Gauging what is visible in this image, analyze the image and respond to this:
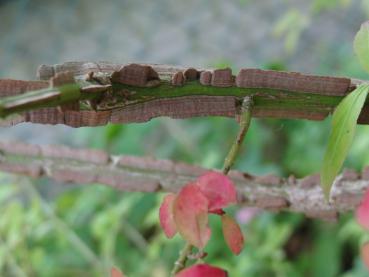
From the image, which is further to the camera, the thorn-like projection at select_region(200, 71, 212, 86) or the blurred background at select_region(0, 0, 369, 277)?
the blurred background at select_region(0, 0, 369, 277)

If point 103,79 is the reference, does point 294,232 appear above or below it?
below

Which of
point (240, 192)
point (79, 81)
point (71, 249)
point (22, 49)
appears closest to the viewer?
point (79, 81)

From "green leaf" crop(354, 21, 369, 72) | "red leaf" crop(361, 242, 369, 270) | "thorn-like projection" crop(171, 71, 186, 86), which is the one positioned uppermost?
"green leaf" crop(354, 21, 369, 72)

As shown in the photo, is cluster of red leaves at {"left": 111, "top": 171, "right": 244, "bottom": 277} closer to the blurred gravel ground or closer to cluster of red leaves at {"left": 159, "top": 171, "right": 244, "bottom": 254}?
cluster of red leaves at {"left": 159, "top": 171, "right": 244, "bottom": 254}

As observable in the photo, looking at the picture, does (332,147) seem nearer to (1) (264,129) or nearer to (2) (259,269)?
(2) (259,269)

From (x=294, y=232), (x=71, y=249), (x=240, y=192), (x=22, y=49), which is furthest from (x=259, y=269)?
(x=22, y=49)

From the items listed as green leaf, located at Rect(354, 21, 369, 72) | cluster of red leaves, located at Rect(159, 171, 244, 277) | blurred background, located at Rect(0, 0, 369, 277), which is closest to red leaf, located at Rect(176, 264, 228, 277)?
cluster of red leaves, located at Rect(159, 171, 244, 277)
